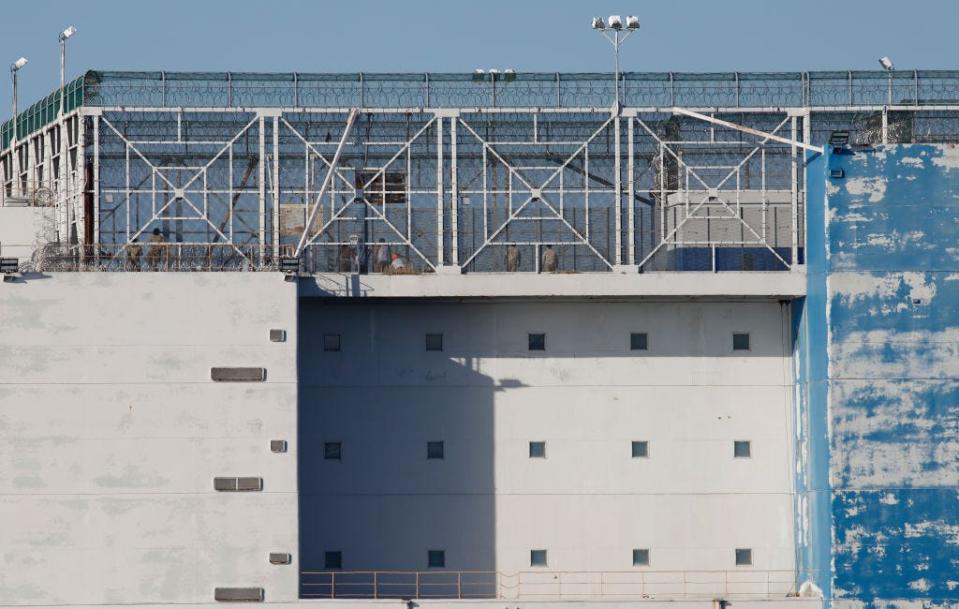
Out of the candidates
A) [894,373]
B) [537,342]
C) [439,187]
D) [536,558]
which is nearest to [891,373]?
[894,373]

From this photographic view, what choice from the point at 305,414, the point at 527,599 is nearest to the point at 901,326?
the point at 527,599

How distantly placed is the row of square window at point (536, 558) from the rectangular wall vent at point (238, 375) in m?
5.89

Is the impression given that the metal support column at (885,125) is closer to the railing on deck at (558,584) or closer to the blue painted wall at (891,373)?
the blue painted wall at (891,373)

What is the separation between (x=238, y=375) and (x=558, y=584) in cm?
1057

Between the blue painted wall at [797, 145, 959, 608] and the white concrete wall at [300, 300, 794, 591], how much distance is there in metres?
3.01

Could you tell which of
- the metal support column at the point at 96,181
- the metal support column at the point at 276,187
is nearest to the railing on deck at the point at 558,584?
the metal support column at the point at 276,187

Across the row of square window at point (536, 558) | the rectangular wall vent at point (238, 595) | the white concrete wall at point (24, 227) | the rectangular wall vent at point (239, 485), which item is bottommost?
the rectangular wall vent at point (238, 595)

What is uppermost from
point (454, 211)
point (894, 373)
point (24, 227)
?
point (454, 211)

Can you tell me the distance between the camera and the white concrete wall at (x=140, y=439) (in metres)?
54.7

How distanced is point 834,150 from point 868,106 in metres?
4.69

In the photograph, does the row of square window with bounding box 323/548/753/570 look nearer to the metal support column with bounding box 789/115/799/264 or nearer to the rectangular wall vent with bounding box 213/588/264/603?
the rectangular wall vent with bounding box 213/588/264/603

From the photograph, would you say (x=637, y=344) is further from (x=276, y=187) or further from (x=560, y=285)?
(x=276, y=187)

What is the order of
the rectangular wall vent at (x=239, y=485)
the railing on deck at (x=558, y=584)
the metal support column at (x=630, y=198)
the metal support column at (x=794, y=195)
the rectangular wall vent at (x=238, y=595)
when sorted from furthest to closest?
1. the metal support column at (x=630, y=198)
2. the metal support column at (x=794, y=195)
3. the railing on deck at (x=558, y=584)
4. the rectangular wall vent at (x=239, y=485)
5. the rectangular wall vent at (x=238, y=595)

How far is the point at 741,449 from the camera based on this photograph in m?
59.2
